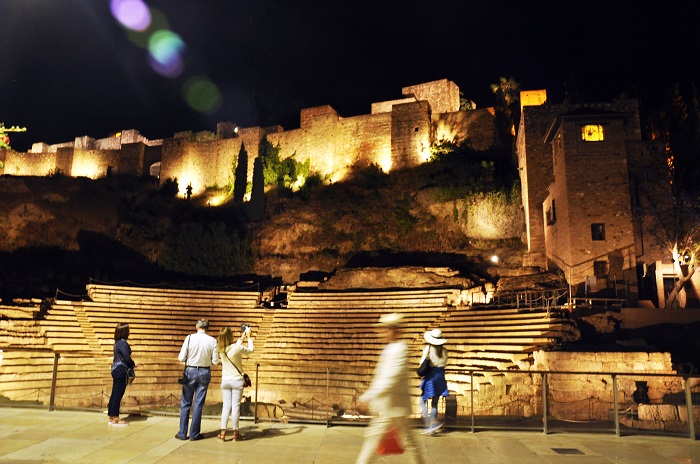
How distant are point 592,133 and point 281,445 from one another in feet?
69.0

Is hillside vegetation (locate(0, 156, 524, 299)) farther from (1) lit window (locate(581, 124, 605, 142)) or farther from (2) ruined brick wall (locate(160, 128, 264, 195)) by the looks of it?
(2) ruined brick wall (locate(160, 128, 264, 195))

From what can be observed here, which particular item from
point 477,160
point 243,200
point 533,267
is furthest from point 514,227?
point 243,200

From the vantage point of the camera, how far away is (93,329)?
58.7ft

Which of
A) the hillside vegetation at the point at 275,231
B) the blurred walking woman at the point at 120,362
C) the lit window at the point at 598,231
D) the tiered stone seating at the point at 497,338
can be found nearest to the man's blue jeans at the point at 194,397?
the blurred walking woman at the point at 120,362

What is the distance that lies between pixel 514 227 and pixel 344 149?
16719mm

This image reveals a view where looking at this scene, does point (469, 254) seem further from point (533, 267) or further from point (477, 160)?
point (477, 160)

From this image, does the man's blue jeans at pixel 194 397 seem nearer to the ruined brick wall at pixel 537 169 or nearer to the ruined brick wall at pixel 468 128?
the ruined brick wall at pixel 537 169

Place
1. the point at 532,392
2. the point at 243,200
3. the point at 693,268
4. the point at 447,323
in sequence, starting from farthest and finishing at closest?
the point at 243,200 → the point at 693,268 → the point at 447,323 → the point at 532,392

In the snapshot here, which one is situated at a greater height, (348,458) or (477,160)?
(477,160)

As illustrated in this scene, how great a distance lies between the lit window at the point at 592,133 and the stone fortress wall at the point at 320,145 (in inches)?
582

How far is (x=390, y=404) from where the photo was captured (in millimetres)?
4293

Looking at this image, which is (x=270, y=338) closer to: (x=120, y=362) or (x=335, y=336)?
(x=335, y=336)

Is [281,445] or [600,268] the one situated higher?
[600,268]

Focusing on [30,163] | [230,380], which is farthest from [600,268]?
[30,163]
